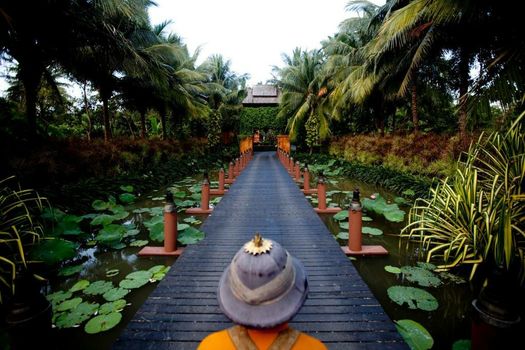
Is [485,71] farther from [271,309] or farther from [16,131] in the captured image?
[16,131]

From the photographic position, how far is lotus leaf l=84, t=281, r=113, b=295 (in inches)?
143

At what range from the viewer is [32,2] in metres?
6.55

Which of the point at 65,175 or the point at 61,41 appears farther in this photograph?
the point at 61,41

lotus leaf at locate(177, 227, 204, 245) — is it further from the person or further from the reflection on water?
the person

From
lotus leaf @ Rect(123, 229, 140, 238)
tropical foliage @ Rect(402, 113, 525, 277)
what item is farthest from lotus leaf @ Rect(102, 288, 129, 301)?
tropical foliage @ Rect(402, 113, 525, 277)

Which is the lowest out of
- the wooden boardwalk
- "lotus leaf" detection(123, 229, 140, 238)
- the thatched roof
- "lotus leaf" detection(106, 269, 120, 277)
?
"lotus leaf" detection(106, 269, 120, 277)

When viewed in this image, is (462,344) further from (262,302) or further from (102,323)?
(102,323)

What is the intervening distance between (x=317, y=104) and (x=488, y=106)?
53.7ft

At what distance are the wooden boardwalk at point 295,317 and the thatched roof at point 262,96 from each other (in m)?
30.4

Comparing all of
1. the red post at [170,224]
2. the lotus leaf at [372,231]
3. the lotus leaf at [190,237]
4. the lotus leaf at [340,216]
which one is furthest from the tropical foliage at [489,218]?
the red post at [170,224]

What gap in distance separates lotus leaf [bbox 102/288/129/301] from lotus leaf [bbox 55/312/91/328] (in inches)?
15.2

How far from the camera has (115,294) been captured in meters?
3.56

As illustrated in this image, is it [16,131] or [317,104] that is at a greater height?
[317,104]

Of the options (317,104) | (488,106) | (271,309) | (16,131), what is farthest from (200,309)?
(317,104)
